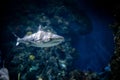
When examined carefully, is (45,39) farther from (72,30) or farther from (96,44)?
(96,44)

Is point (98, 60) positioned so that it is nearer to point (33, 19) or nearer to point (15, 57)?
point (33, 19)

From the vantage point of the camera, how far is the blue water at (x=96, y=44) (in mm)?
15336

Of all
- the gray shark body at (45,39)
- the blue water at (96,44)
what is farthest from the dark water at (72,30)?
the gray shark body at (45,39)

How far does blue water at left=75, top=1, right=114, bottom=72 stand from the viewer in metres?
15.3

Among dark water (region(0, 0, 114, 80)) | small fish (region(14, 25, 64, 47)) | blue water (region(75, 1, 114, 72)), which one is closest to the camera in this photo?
small fish (region(14, 25, 64, 47))

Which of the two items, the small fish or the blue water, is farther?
the blue water

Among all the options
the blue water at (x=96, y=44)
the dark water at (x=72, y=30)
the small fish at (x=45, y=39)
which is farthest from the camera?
the blue water at (x=96, y=44)

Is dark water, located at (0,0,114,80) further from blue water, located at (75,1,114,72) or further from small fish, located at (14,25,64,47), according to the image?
small fish, located at (14,25,64,47)

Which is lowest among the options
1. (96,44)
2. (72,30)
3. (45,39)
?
(96,44)

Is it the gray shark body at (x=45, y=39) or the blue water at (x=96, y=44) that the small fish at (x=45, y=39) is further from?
the blue water at (x=96, y=44)

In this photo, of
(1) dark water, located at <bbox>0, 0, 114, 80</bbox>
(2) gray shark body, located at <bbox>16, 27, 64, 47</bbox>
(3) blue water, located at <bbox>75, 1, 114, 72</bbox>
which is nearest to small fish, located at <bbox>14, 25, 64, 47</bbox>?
(2) gray shark body, located at <bbox>16, 27, 64, 47</bbox>

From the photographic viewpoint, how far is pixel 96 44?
15.8 metres

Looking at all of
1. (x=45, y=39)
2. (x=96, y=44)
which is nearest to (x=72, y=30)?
(x=96, y=44)

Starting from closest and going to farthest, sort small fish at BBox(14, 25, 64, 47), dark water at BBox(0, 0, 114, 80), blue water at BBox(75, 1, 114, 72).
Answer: small fish at BBox(14, 25, 64, 47), dark water at BBox(0, 0, 114, 80), blue water at BBox(75, 1, 114, 72)
